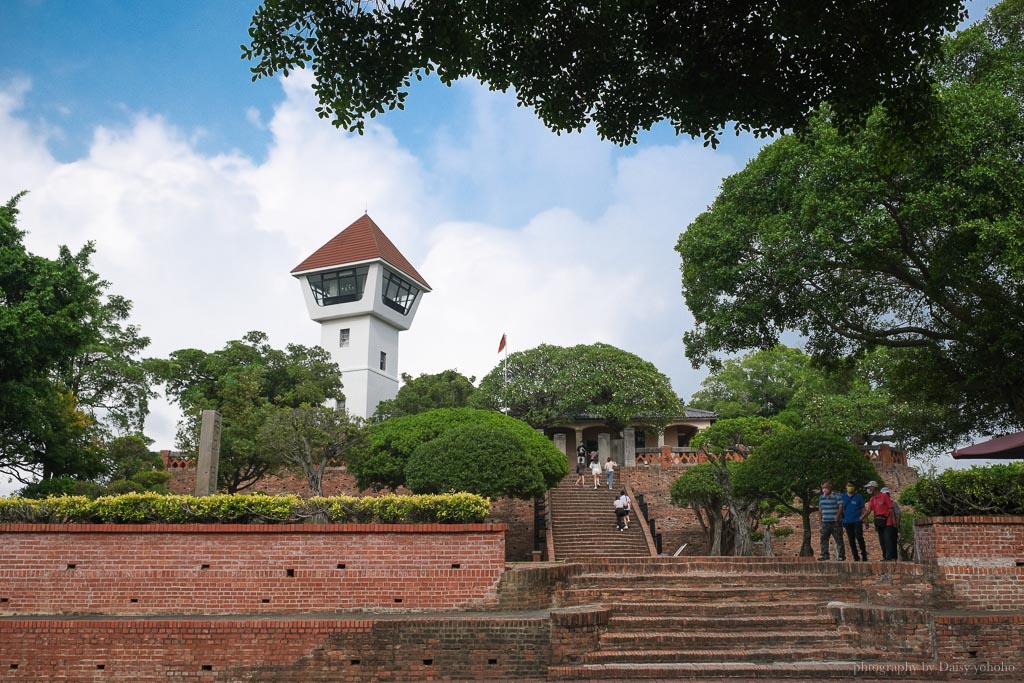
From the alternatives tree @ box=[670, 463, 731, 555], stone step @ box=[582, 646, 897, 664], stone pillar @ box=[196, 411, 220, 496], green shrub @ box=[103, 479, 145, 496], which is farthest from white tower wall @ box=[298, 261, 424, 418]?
stone step @ box=[582, 646, 897, 664]

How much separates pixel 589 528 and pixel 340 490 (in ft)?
32.2

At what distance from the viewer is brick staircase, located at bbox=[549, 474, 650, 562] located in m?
21.0

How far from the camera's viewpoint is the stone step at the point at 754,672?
8430mm

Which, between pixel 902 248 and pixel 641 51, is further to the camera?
pixel 902 248

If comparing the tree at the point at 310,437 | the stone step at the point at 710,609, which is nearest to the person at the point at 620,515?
the tree at the point at 310,437

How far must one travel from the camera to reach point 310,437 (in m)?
22.1

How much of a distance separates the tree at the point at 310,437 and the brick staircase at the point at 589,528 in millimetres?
6249

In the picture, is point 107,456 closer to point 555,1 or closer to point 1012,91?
point 555,1

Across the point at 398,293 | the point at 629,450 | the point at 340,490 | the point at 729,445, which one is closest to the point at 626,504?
the point at 729,445

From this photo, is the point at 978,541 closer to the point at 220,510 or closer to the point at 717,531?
the point at 220,510

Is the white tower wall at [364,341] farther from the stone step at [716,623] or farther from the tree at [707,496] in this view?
the stone step at [716,623]

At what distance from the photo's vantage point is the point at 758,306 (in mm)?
14586

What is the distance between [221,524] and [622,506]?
44.7 ft

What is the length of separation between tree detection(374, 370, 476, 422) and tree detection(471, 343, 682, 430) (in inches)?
76.7
